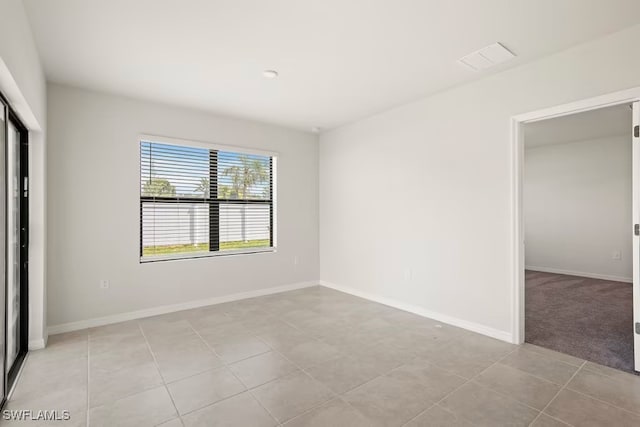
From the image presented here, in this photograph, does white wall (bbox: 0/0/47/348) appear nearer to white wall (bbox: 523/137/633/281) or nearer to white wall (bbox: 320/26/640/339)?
white wall (bbox: 320/26/640/339)

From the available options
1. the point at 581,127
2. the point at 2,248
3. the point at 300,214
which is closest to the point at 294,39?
the point at 2,248

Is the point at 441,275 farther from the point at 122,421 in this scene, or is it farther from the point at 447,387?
the point at 122,421

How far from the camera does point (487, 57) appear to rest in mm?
2857

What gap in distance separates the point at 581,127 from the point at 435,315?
4120 mm

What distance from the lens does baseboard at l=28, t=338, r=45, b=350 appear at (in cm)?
294

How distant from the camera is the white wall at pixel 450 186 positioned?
281 centimetres

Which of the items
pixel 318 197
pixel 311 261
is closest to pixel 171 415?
pixel 311 261

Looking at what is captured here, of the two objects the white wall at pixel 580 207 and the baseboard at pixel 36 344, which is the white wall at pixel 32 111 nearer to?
the baseboard at pixel 36 344

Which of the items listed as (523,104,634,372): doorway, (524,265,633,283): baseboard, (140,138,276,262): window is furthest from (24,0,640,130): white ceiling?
(524,265,633,283): baseboard

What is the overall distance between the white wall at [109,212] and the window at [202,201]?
140 mm

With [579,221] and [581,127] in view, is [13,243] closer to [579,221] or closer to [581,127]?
[581,127]

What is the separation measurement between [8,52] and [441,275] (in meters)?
3.96

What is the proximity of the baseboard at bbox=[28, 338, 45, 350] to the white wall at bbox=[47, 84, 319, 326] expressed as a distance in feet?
Answer: 1.50

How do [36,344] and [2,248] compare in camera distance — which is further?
[36,344]
